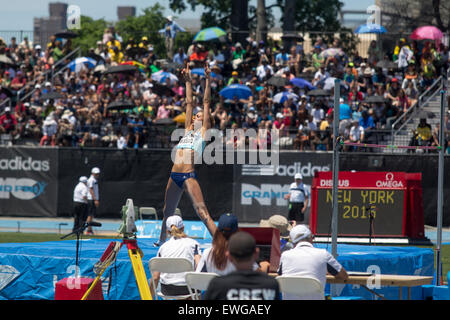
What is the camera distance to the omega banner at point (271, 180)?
77.9 feet

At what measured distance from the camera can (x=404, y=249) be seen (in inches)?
521

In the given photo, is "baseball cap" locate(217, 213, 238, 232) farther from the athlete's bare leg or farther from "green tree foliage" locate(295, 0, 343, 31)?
"green tree foliage" locate(295, 0, 343, 31)

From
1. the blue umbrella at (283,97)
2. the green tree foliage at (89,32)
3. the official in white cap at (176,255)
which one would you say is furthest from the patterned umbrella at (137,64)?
the green tree foliage at (89,32)

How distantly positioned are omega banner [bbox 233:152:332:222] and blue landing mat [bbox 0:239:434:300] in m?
11.0

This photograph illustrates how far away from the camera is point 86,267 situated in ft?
36.8

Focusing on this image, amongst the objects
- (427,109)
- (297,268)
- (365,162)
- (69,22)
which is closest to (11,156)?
(69,22)

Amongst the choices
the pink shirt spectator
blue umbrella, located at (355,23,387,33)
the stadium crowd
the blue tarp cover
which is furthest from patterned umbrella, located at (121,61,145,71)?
the blue tarp cover

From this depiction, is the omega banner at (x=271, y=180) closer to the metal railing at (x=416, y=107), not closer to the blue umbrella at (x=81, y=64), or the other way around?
the metal railing at (x=416, y=107)

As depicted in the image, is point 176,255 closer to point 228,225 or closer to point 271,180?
point 228,225

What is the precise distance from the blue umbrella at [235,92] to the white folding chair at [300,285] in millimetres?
18318

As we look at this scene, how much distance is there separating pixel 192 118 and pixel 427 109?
16.3 meters

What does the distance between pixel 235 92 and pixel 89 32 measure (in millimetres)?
50079

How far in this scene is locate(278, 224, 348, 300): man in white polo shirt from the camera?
25.4 feet
